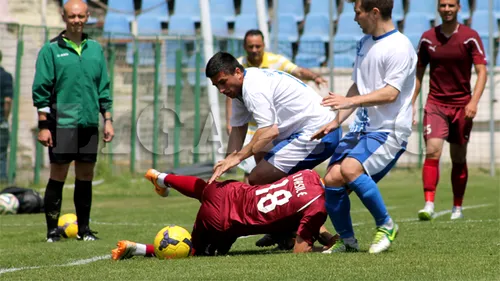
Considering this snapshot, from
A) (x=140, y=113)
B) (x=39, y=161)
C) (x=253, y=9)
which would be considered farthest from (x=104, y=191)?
(x=253, y=9)

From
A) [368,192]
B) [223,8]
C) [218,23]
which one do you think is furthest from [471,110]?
[223,8]

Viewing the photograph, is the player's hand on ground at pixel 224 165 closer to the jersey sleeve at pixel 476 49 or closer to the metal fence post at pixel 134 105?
the jersey sleeve at pixel 476 49

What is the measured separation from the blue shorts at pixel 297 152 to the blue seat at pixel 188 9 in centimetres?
1449

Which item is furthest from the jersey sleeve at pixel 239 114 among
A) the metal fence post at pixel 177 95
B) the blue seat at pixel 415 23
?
the blue seat at pixel 415 23

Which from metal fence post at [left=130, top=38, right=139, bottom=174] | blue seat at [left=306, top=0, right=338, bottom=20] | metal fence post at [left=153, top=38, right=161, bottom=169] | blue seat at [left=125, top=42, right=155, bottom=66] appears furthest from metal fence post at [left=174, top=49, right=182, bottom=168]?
blue seat at [left=306, top=0, right=338, bottom=20]

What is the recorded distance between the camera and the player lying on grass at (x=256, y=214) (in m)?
7.09

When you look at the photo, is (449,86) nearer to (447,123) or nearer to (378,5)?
(447,123)

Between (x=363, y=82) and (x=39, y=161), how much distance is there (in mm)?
10763

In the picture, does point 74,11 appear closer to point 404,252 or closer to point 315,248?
point 315,248

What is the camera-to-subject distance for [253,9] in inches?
893

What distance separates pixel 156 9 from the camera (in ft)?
70.6

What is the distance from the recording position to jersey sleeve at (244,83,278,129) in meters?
7.23

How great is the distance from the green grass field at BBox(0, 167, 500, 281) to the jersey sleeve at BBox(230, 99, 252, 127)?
108 centimetres

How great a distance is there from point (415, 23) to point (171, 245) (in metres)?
16.3
